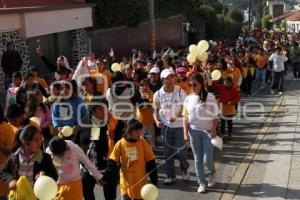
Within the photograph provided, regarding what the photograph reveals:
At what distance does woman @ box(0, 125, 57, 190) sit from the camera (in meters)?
4.96

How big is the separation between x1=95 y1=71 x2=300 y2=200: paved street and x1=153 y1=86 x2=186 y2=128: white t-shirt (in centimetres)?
94

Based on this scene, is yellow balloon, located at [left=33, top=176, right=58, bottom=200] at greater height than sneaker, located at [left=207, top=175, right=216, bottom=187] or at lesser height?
greater

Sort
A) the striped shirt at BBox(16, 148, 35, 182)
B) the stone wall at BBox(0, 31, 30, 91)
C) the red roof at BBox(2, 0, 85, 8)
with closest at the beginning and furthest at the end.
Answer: the striped shirt at BBox(16, 148, 35, 182)
the stone wall at BBox(0, 31, 30, 91)
the red roof at BBox(2, 0, 85, 8)

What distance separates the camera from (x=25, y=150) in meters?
5.06

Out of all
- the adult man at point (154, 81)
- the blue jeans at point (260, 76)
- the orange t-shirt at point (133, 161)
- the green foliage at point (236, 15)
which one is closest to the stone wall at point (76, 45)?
the blue jeans at point (260, 76)

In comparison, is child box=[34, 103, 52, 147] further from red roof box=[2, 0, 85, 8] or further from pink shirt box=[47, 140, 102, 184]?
red roof box=[2, 0, 85, 8]

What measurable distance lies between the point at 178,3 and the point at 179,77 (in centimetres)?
2429

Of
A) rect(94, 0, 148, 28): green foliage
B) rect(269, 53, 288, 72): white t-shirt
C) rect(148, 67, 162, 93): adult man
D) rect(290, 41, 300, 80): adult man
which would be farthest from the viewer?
rect(94, 0, 148, 28): green foliage

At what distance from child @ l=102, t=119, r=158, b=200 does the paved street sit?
5.08ft

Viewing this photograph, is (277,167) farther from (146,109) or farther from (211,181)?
(146,109)

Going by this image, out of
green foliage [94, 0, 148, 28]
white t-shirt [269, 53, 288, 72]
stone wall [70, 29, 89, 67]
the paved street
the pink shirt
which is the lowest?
the paved street

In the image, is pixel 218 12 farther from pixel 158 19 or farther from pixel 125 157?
pixel 125 157

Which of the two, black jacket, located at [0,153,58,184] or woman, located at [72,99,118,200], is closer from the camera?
black jacket, located at [0,153,58,184]

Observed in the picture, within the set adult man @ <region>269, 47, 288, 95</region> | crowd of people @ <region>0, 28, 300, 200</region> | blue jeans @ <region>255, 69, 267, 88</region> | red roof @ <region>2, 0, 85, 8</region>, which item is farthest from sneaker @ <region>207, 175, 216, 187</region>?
red roof @ <region>2, 0, 85, 8</region>
